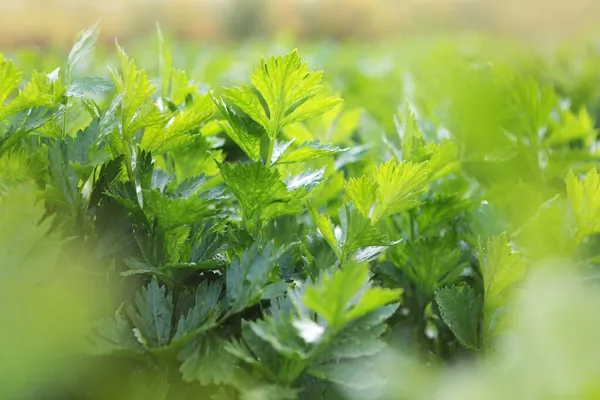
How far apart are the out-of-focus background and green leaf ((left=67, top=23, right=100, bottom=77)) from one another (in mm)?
15297

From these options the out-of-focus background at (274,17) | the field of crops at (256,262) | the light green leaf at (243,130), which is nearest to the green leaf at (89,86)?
the field of crops at (256,262)

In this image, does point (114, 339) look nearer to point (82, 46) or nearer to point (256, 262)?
point (256, 262)

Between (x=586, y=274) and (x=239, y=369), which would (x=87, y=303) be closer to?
(x=239, y=369)

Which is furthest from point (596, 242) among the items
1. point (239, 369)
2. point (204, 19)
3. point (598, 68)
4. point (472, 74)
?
point (204, 19)

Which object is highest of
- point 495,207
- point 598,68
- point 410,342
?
point 598,68

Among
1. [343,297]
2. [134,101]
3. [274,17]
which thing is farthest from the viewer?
[274,17]

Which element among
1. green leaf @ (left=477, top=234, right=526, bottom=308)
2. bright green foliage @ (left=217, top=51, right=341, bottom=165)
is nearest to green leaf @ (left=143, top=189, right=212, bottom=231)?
bright green foliage @ (left=217, top=51, right=341, bottom=165)

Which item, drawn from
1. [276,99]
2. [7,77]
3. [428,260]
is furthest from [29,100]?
[428,260]

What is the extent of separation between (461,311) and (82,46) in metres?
0.58

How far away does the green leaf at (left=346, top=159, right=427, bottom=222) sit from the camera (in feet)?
2.32

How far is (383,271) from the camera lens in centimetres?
85

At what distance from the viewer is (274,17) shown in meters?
19.0

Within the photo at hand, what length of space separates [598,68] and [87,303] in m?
2.27

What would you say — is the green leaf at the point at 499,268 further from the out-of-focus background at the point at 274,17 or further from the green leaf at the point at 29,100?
the out-of-focus background at the point at 274,17
